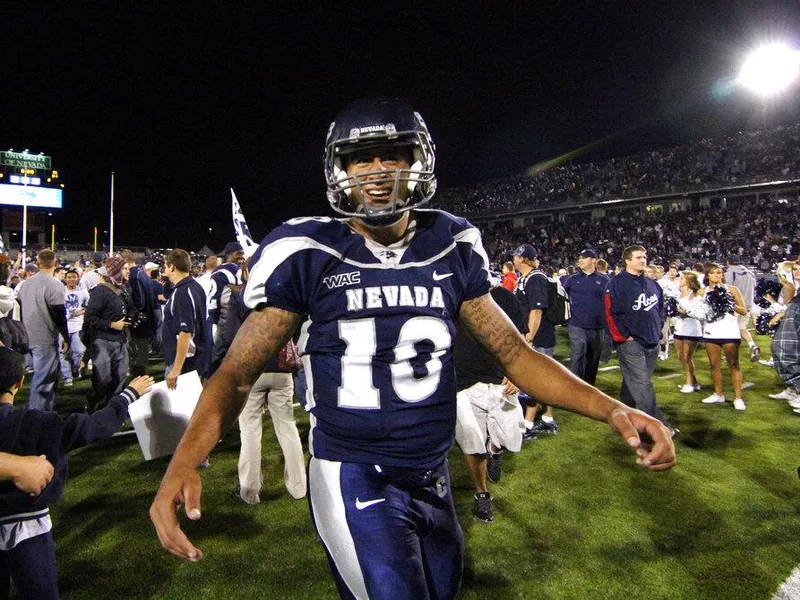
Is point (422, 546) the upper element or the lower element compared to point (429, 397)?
lower

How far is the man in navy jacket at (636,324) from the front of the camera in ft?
19.9

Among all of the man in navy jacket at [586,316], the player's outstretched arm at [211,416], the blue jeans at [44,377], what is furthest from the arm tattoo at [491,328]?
the blue jeans at [44,377]

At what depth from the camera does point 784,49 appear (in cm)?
435

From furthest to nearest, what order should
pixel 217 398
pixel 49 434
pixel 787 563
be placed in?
1. pixel 787 563
2. pixel 49 434
3. pixel 217 398

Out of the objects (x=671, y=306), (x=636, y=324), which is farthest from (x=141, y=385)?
(x=671, y=306)

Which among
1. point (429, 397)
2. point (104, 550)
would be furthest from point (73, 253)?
point (429, 397)

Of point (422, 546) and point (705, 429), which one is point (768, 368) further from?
point (422, 546)

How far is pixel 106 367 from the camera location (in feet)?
22.4

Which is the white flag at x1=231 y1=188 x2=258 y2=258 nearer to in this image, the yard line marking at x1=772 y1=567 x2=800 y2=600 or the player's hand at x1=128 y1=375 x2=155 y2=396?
the player's hand at x1=128 y1=375 x2=155 y2=396

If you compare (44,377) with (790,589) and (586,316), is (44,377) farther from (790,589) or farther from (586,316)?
(790,589)

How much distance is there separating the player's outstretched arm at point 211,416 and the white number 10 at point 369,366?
25 cm

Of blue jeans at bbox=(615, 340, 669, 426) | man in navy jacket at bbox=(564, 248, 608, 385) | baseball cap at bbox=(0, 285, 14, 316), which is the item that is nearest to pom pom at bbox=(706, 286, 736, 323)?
man in navy jacket at bbox=(564, 248, 608, 385)

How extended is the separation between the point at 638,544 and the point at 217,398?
3566 mm

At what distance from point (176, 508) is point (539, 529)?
3.50 m
